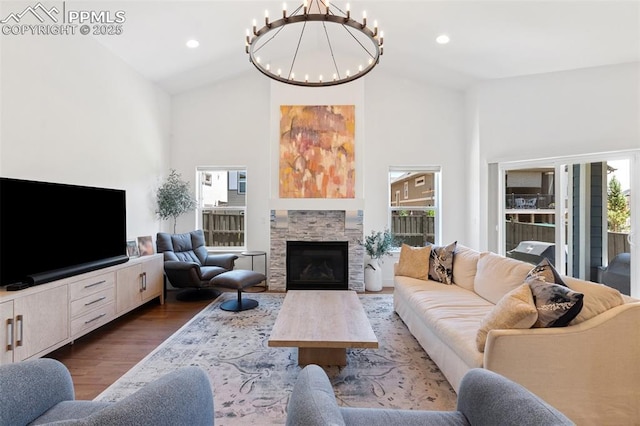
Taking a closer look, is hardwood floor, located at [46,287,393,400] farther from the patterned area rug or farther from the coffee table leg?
the coffee table leg

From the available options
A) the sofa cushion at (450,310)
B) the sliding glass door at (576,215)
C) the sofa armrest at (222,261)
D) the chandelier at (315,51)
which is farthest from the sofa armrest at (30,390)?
the sliding glass door at (576,215)

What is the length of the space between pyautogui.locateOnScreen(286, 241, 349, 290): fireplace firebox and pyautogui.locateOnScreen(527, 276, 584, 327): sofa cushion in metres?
3.39

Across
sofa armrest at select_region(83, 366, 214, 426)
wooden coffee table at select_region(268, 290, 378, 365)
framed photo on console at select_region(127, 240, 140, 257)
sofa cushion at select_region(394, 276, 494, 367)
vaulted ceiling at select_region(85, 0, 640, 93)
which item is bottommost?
wooden coffee table at select_region(268, 290, 378, 365)

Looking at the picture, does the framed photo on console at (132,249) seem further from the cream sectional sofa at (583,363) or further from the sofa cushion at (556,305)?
the sofa cushion at (556,305)

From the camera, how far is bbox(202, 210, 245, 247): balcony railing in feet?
18.7

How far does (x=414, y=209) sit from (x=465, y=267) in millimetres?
2337

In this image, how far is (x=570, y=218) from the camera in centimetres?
434

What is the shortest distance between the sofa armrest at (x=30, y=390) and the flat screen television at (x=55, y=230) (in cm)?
157

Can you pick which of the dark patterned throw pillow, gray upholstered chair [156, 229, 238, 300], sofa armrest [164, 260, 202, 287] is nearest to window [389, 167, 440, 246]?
the dark patterned throw pillow

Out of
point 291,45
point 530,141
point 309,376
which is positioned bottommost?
point 309,376

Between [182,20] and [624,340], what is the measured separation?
16.3 feet

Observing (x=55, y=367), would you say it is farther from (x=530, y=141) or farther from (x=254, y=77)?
(x=530, y=141)

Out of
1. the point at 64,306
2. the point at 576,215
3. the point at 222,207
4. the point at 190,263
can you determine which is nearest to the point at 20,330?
the point at 64,306

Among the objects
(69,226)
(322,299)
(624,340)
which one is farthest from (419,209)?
(69,226)
